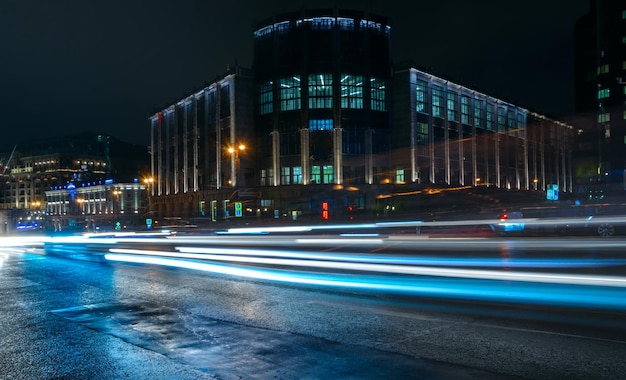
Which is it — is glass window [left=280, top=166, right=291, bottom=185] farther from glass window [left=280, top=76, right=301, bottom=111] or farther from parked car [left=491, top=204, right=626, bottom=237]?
parked car [left=491, top=204, right=626, bottom=237]

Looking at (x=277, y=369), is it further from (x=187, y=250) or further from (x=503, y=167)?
(x=503, y=167)

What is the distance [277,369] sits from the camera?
632cm

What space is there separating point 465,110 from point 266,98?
3143cm

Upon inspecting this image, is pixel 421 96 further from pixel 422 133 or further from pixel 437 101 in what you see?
pixel 422 133

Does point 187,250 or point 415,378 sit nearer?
point 415,378

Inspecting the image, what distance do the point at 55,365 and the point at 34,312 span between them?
446 cm

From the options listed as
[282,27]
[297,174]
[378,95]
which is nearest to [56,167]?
[282,27]

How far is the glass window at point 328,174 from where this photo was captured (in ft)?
210

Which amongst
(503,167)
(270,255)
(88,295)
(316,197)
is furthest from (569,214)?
(503,167)

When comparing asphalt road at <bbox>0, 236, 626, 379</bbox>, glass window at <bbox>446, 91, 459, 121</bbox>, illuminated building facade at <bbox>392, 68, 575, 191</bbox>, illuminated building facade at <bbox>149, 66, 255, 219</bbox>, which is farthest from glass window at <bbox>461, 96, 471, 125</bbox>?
asphalt road at <bbox>0, 236, 626, 379</bbox>

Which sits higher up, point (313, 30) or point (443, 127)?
point (313, 30)

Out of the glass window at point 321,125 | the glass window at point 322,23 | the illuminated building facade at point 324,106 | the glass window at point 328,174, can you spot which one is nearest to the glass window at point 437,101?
the illuminated building facade at point 324,106

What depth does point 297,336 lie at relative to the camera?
809 centimetres

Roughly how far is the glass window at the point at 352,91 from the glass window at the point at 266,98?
964 centimetres
